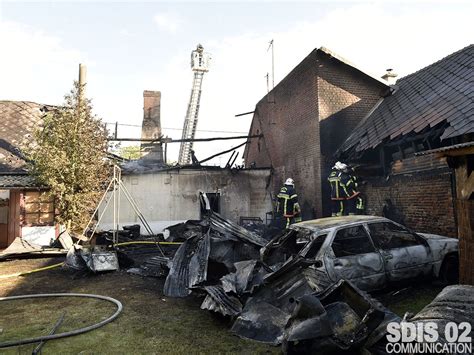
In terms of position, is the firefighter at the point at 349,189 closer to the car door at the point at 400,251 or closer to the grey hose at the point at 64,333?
the car door at the point at 400,251

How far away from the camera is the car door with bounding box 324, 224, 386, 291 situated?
15.5ft

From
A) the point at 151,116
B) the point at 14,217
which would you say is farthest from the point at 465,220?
the point at 151,116

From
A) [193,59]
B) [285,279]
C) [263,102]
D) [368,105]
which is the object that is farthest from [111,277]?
[193,59]

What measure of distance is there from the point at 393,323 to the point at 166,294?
4.35 meters

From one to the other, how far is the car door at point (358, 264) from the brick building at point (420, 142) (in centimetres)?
215

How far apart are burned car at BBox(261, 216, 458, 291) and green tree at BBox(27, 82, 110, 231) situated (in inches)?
344

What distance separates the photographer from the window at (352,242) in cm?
525

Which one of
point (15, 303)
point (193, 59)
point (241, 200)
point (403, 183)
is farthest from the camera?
point (193, 59)

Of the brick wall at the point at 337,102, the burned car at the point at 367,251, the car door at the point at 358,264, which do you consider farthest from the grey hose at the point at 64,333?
the brick wall at the point at 337,102

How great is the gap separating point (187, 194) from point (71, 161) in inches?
199

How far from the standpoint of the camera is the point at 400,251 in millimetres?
5230

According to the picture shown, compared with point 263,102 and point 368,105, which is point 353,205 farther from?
point 263,102

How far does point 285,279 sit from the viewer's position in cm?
427

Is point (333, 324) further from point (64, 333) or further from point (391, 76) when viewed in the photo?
point (391, 76)
